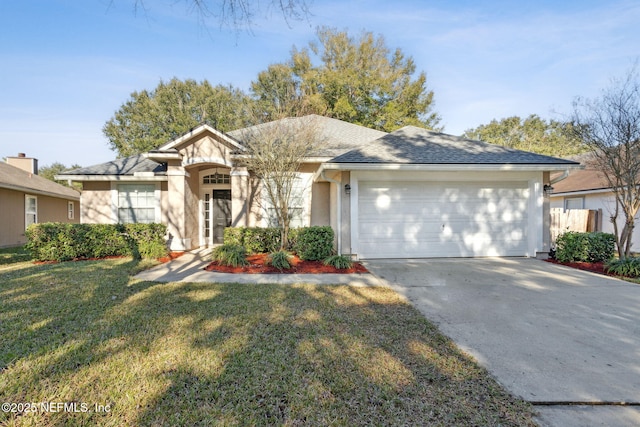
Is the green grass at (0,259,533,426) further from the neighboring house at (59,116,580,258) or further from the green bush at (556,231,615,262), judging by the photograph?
the green bush at (556,231,615,262)

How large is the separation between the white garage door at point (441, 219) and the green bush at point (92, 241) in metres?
6.45

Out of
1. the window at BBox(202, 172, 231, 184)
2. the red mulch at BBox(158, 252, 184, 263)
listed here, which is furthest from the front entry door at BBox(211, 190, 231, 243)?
the red mulch at BBox(158, 252, 184, 263)

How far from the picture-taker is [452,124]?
2717cm

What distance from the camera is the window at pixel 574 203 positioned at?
14438 mm

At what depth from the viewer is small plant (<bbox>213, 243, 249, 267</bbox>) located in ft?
25.7

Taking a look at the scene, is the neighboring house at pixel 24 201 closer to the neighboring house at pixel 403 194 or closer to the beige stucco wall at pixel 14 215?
the beige stucco wall at pixel 14 215

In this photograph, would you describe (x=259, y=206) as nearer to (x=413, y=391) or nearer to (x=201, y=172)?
(x=201, y=172)

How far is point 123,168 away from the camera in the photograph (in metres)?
12.0

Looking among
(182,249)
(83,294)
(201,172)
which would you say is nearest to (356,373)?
(83,294)

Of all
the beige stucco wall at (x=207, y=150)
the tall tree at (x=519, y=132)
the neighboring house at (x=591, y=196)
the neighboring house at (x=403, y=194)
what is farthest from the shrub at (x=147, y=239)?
the tall tree at (x=519, y=132)

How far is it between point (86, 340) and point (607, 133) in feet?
40.3

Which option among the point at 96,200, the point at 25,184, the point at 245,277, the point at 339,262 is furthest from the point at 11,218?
the point at 339,262

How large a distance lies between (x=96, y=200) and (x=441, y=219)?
1268 centimetres

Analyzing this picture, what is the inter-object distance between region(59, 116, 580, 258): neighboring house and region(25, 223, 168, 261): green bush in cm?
116
